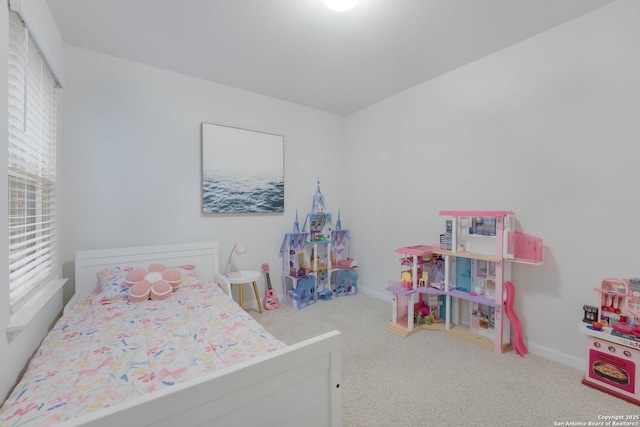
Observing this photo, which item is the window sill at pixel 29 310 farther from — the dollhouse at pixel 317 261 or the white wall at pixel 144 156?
the dollhouse at pixel 317 261

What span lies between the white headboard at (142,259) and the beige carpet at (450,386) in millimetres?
1047

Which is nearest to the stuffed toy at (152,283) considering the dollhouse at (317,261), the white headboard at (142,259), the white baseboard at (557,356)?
the white headboard at (142,259)

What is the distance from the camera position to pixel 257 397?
904 millimetres

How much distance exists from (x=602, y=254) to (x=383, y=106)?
2558mm

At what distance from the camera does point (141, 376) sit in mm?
1217

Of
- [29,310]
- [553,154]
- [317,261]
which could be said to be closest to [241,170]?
[317,261]

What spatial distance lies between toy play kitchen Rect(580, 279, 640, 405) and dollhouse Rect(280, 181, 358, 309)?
2.31 meters

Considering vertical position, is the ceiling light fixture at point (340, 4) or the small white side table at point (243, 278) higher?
the ceiling light fixture at point (340, 4)

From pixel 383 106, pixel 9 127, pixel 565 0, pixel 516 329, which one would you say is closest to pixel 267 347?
pixel 9 127

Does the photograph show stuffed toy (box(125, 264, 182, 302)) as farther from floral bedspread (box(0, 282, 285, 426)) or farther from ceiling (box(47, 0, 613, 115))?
ceiling (box(47, 0, 613, 115))

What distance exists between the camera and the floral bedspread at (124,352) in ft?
3.48

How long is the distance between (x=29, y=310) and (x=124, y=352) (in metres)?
0.56

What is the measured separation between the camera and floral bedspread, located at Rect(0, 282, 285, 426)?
1.06m

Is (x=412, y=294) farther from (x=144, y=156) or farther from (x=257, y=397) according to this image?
(x=144, y=156)
